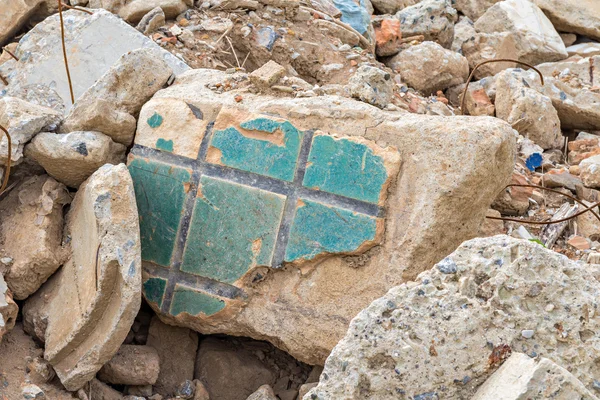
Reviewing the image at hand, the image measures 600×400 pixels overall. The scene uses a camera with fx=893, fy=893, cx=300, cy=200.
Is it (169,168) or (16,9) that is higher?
(169,168)

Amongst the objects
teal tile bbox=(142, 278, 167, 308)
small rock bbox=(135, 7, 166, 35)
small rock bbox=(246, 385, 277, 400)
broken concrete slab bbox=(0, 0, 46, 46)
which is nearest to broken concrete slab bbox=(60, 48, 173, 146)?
teal tile bbox=(142, 278, 167, 308)

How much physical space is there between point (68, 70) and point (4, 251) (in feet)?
4.22

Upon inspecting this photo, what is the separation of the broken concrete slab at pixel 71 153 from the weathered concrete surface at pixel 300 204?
173 mm

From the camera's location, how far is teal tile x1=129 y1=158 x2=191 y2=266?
3.95m

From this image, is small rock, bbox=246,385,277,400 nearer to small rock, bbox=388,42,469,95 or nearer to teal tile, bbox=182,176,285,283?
teal tile, bbox=182,176,285,283

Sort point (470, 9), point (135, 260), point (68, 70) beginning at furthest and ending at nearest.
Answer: point (470, 9), point (68, 70), point (135, 260)

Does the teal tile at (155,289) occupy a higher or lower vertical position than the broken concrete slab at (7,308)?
lower

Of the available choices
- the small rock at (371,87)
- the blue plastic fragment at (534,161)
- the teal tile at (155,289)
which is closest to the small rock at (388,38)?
the blue plastic fragment at (534,161)

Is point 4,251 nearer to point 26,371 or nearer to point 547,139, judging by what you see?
point 26,371

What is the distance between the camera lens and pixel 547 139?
5.70m

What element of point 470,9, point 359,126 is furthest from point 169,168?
point 470,9

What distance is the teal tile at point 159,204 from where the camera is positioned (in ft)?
13.0

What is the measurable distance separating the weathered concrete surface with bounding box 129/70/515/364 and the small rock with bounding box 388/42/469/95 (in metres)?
2.29

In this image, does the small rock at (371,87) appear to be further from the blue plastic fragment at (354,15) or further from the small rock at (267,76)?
the blue plastic fragment at (354,15)
